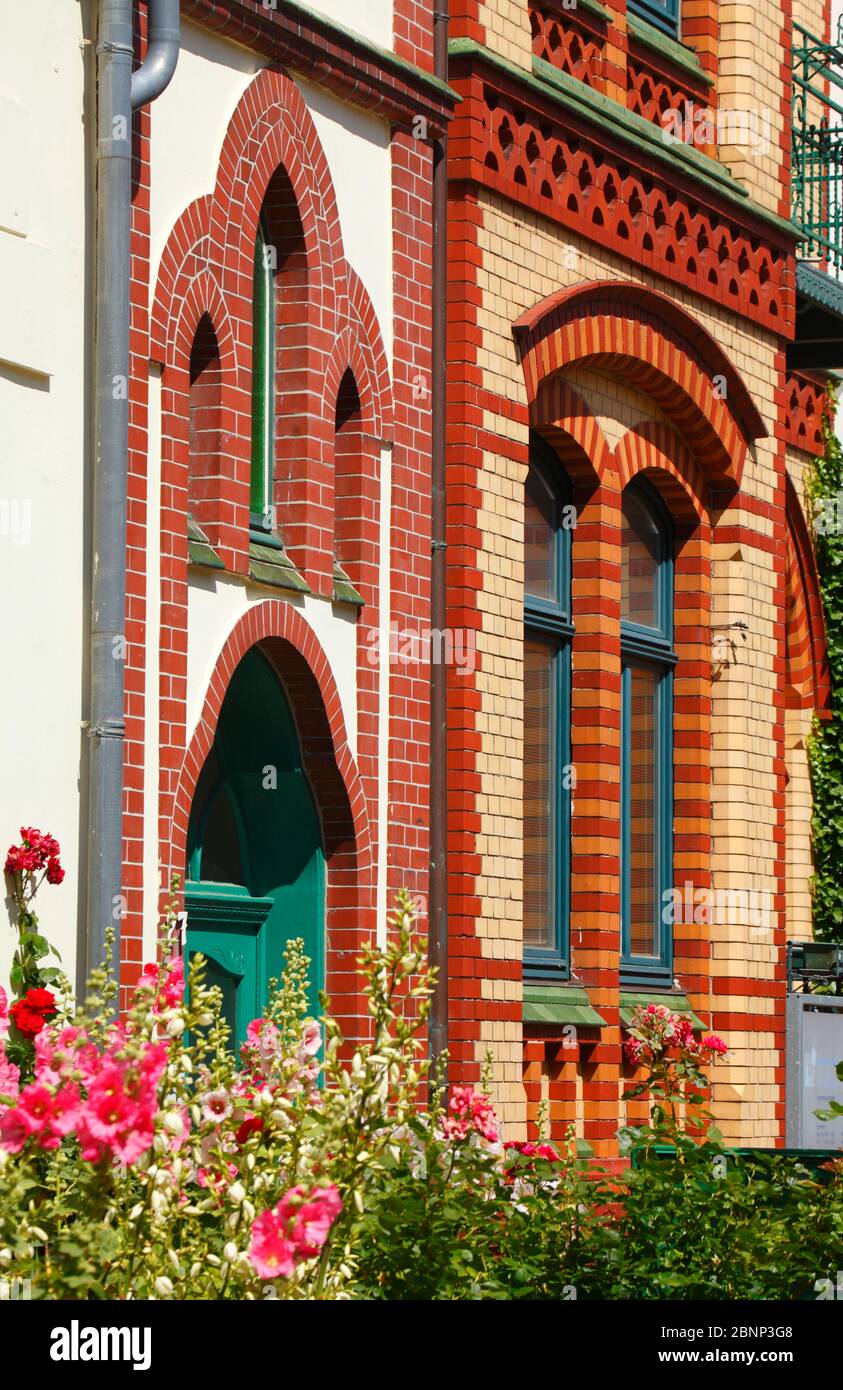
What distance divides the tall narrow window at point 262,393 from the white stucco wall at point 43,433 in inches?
63.2

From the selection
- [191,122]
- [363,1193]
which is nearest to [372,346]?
[191,122]

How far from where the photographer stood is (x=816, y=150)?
671 inches

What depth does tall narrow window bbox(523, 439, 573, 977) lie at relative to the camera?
13.0m

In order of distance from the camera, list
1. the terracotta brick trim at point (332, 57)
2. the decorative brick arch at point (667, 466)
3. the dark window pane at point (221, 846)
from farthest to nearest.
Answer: the decorative brick arch at point (667, 466), the dark window pane at point (221, 846), the terracotta brick trim at point (332, 57)

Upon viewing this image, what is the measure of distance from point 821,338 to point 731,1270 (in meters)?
9.48

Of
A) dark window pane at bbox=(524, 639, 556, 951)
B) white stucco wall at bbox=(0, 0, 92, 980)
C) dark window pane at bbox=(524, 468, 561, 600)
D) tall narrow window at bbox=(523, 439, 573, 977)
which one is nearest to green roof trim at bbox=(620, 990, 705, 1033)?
tall narrow window at bbox=(523, 439, 573, 977)

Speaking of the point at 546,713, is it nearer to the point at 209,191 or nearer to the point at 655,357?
the point at 655,357

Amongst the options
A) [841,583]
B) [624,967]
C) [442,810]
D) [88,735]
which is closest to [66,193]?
[88,735]

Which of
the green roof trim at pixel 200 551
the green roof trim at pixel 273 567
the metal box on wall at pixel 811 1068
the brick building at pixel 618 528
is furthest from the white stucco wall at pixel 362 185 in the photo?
Answer: the metal box on wall at pixel 811 1068

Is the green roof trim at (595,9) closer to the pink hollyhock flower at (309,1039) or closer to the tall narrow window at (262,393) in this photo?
the tall narrow window at (262,393)

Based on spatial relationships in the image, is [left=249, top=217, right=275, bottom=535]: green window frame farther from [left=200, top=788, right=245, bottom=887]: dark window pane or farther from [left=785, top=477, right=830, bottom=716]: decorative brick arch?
[left=785, top=477, right=830, bottom=716]: decorative brick arch

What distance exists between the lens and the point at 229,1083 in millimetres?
6430

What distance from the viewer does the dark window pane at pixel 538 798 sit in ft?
42.5

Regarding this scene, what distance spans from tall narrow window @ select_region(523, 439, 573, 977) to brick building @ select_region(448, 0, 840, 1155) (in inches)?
0.6
